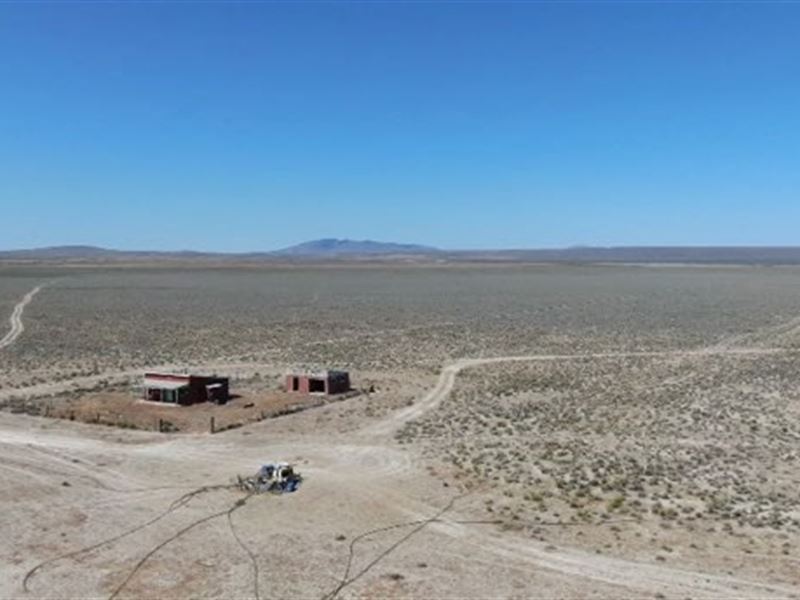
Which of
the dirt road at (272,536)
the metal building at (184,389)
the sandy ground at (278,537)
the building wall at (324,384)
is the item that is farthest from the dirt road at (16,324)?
the sandy ground at (278,537)

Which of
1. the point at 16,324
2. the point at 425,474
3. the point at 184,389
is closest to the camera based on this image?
the point at 425,474

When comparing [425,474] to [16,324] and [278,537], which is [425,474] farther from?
[16,324]

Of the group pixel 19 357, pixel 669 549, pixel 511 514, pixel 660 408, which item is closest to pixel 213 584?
pixel 511 514

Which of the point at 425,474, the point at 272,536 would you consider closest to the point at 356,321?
the point at 425,474

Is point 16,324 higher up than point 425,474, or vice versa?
point 16,324

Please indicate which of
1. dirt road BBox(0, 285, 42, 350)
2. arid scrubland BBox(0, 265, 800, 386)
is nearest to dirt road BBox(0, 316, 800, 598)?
arid scrubland BBox(0, 265, 800, 386)

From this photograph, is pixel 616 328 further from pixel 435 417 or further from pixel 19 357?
pixel 19 357

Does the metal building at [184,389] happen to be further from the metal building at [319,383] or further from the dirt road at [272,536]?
the dirt road at [272,536]
